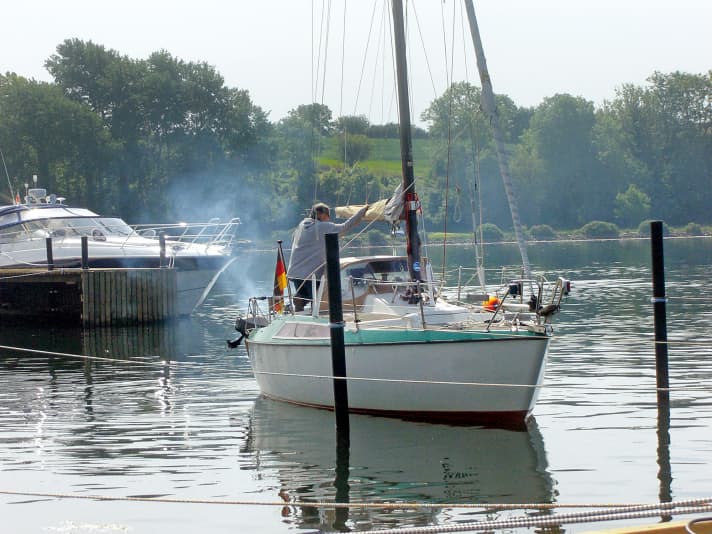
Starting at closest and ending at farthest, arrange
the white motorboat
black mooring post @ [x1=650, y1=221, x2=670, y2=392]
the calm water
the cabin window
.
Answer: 1. the calm water
2. black mooring post @ [x1=650, y1=221, x2=670, y2=392]
3. the cabin window
4. the white motorboat

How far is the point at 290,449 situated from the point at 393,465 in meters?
1.90

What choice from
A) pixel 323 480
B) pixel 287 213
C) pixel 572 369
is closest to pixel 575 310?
pixel 572 369

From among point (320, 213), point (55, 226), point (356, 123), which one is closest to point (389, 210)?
point (320, 213)

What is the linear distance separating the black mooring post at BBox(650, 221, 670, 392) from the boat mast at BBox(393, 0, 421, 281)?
379 centimetres

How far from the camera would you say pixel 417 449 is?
15.5 metres

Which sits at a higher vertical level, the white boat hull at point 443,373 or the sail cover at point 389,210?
the sail cover at point 389,210

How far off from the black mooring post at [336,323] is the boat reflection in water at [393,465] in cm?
78

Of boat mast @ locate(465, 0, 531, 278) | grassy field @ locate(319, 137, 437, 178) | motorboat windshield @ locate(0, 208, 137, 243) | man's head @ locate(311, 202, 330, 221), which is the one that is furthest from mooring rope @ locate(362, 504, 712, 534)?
grassy field @ locate(319, 137, 437, 178)

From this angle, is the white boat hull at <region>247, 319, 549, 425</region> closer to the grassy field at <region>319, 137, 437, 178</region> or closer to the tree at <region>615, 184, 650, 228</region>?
the grassy field at <region>319, 137, 437, 178</region>

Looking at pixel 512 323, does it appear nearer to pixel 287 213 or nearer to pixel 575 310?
pixel 575 310

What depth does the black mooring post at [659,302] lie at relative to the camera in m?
16.7

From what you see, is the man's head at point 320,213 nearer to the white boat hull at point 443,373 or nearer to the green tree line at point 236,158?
the white boat hull at point 443,373

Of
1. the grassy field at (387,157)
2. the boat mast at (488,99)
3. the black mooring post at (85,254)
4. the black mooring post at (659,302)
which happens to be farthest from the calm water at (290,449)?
the grassy field at (387,157)

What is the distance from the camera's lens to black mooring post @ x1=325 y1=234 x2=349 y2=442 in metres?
15.4
